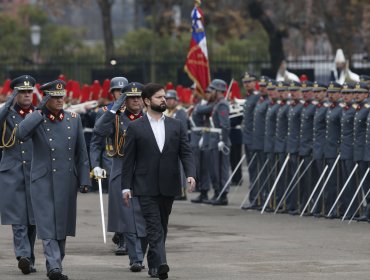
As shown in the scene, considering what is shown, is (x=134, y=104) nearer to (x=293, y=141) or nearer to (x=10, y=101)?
(x=10, y=101)

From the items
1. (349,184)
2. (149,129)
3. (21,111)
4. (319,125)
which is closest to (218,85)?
(319,125)

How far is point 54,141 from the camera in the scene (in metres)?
14.7

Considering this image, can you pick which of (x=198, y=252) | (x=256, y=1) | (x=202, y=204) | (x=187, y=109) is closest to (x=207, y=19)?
(x=256, y=1)

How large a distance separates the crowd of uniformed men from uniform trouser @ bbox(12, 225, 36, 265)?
1 cm

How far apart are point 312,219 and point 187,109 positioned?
6.88 m

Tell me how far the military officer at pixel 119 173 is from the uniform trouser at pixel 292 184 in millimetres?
6869

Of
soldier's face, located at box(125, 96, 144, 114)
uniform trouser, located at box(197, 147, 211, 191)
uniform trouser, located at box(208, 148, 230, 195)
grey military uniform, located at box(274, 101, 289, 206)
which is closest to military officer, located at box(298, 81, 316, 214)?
grey military uniform, located at box(274, 101, 289, 206)

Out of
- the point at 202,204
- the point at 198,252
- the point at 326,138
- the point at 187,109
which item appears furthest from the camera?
the point at 187,109

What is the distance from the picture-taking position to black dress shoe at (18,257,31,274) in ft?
48.9

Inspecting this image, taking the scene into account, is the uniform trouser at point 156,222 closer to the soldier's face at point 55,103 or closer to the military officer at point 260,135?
the soldier's face at point 55,103

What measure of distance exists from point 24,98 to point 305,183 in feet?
25.8

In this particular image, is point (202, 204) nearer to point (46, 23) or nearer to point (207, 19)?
point (207, 19)

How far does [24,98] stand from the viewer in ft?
51.1

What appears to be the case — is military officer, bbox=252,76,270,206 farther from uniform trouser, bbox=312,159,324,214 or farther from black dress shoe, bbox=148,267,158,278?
black dress shoe, bbox=148,267,158,278
